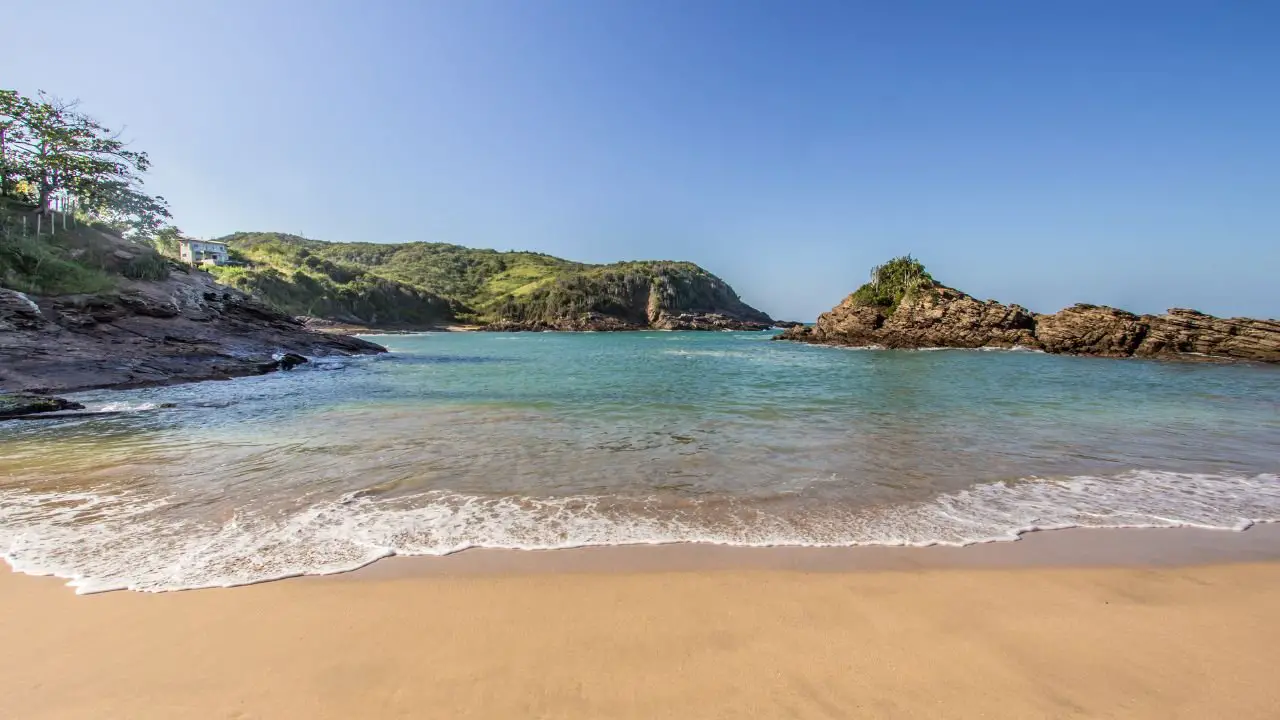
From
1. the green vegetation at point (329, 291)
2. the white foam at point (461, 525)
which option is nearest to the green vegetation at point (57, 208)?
the white foam at point (461, 525)

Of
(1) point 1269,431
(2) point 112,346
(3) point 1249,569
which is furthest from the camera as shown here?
(2) point 112,346

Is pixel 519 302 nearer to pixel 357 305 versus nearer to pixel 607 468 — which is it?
pixel 357 305

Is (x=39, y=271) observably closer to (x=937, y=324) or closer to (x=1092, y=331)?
(x=937, y=324)

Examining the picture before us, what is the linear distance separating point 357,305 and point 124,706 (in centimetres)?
12034

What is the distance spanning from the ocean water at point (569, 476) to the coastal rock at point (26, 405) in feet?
2.30

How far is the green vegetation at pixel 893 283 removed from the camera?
5775 centimetres

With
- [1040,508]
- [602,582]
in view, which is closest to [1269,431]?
[1040,508]

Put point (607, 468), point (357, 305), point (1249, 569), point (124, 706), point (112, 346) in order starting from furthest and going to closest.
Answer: point (357, 305)
point (112, 346)
point (607, 468)
point (1249, 569)
point (124, 706)

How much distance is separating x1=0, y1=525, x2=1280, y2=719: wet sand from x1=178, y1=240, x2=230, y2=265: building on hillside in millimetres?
108331

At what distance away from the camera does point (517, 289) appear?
14788cm

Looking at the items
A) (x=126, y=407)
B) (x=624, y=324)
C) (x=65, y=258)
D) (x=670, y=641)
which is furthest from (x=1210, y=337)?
(x=624, y=324)

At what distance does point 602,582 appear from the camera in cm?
432

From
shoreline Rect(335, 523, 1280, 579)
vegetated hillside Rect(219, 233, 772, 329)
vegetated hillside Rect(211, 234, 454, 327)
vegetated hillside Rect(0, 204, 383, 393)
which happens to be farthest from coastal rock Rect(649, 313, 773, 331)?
shoreline Rect(335, 523, 1280, 579)

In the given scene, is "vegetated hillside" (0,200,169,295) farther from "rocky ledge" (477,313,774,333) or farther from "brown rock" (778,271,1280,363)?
"rocky ledge" (477,313,774,333)
